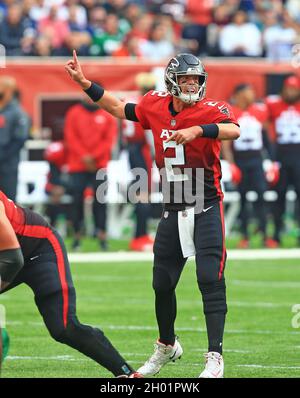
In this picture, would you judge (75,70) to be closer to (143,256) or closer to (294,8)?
(143,256)

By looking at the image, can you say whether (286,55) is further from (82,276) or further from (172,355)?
(172,355)

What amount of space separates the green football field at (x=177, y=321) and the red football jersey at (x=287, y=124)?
89.5 inches

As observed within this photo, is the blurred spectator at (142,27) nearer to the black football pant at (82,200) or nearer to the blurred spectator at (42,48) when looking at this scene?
the blurred spectator at (42,48)

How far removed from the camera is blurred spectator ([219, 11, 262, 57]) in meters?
19.1

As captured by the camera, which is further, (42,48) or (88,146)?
(42,48)

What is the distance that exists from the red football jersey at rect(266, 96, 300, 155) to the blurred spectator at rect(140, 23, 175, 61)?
377cm

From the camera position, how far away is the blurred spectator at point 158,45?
61.6 feet

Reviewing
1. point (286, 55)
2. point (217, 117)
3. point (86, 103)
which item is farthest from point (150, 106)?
point (286, 55)

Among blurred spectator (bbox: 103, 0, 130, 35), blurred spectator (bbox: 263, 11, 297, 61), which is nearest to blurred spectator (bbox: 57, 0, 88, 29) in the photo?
blurred spectator (bbox: 103, 0, 130, 35)

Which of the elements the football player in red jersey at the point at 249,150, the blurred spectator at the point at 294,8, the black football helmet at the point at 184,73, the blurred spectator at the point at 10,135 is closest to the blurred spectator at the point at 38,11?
the blurred spectator at the point at 294,8

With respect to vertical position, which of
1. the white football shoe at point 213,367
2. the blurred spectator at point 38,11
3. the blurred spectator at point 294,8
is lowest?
the white football shoe at point 213,367

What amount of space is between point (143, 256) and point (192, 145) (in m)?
7.24

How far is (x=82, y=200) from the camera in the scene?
596 inches

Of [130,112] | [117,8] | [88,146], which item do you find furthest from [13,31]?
[130,112]
